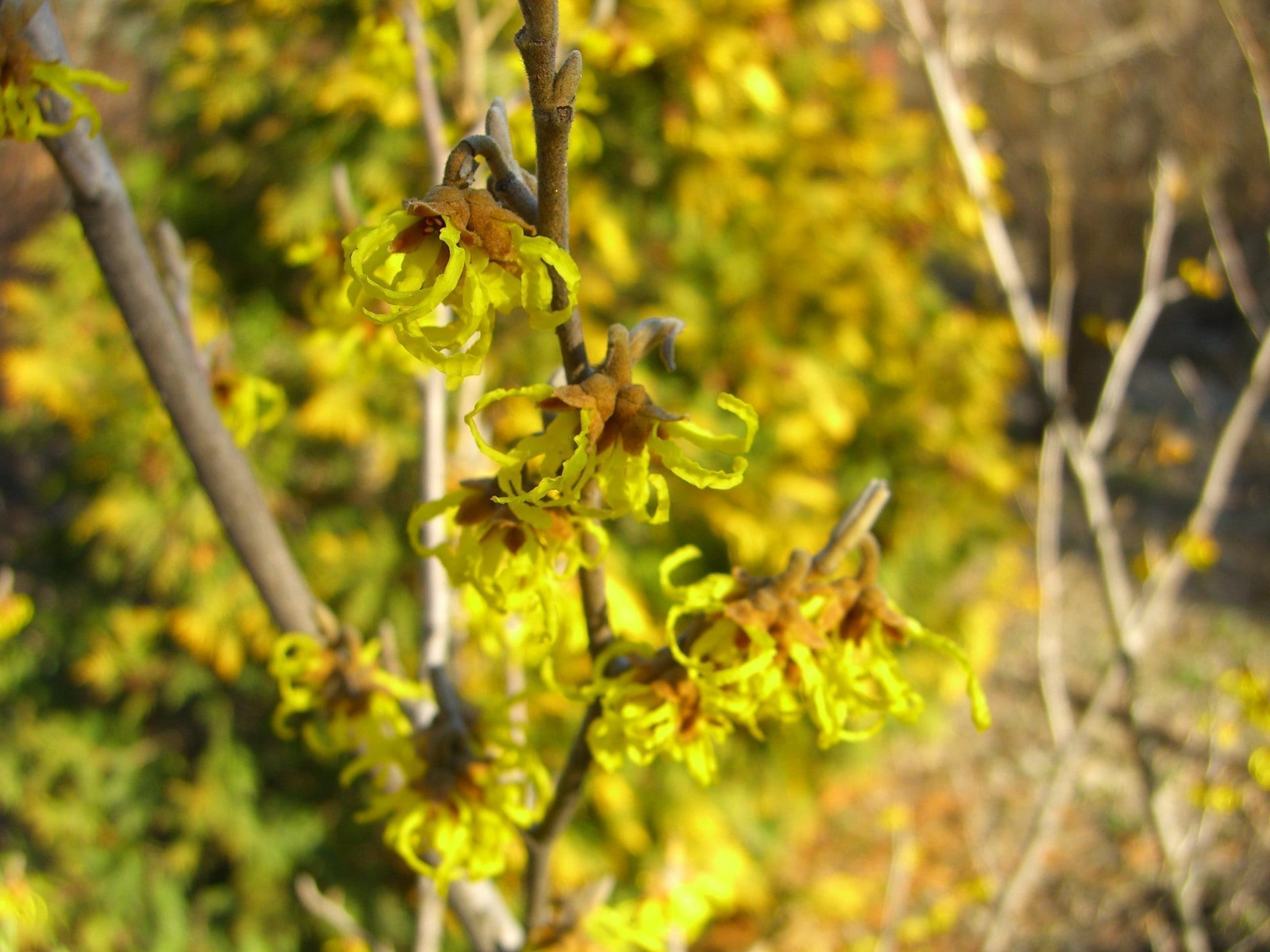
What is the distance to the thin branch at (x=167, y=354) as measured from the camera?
0.82m

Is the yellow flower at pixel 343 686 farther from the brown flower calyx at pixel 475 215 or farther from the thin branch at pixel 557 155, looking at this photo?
the brown flower calyx at pixel 475 215

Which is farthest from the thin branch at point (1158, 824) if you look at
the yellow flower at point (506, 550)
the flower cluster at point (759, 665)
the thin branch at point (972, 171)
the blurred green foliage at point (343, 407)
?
the yellow flower at point (506, 550)

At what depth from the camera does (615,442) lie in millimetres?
638

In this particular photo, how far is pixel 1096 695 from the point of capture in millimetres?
2176

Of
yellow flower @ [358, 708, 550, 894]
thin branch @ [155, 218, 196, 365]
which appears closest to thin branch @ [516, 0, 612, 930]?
yellow flower @ [358, 708, 550, 894]

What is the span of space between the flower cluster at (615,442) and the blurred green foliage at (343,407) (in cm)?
252

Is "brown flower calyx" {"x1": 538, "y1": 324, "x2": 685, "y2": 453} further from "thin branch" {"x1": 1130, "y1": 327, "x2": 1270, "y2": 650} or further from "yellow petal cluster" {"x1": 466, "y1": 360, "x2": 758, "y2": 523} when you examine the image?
"thin branch" {"x1": 1130, "y1": 327, "x2": 1270, "y2": 650}

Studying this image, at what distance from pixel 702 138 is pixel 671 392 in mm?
921

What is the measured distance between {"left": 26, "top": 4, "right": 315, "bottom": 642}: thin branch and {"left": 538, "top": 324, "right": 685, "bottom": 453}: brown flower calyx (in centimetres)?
50


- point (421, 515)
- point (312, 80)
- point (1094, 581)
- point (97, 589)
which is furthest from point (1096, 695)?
point (1094, 581)

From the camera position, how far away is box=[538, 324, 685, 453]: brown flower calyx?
0.61 metres

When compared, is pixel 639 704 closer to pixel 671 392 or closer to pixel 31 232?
pixel 671 392

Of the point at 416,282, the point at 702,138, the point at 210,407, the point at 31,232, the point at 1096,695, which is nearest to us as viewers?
the point at 416,282

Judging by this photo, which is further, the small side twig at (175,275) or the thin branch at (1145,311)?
the thin branch at (1145,311)
